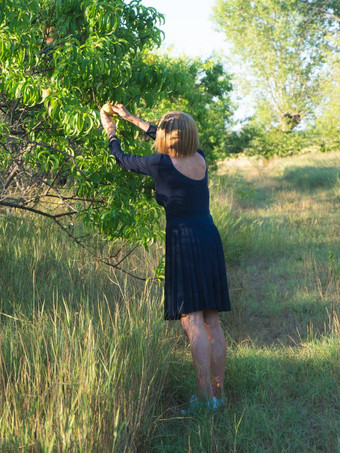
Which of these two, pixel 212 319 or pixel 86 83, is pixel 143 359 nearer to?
pixel 212 319

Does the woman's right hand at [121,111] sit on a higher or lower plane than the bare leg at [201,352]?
higher

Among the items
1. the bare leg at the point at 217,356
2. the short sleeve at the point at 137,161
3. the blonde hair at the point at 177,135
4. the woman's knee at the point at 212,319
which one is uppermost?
the blonde hair at the point at 177,135

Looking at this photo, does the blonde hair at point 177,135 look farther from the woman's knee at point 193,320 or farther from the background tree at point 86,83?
the woman's knee at point 193,320

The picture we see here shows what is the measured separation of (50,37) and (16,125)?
104 centimetres

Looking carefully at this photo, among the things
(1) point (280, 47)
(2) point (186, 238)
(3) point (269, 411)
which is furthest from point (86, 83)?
(1) point (280, 47)

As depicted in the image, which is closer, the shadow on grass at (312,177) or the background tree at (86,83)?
the background tree at (86,83)

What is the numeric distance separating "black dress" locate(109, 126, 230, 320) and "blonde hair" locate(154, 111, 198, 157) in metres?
0.08

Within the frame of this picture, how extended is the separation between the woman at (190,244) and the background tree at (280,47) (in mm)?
32881

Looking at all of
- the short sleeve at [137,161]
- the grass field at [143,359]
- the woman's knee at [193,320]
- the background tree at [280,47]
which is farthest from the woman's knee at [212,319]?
the background tree at [280,47]

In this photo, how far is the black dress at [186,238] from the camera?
374 cm

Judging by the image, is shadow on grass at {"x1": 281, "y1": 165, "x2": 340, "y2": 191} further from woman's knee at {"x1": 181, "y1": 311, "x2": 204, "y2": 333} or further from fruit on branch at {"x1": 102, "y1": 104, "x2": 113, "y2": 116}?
woman's knee at {"x1": 181, "y1": 311, "x2": 204, "y2": 333}

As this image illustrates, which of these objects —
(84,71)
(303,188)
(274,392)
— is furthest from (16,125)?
(303,188)

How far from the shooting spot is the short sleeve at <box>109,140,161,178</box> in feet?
12.2

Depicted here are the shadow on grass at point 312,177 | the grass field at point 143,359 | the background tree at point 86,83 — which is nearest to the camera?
the grass field at point 143,359
